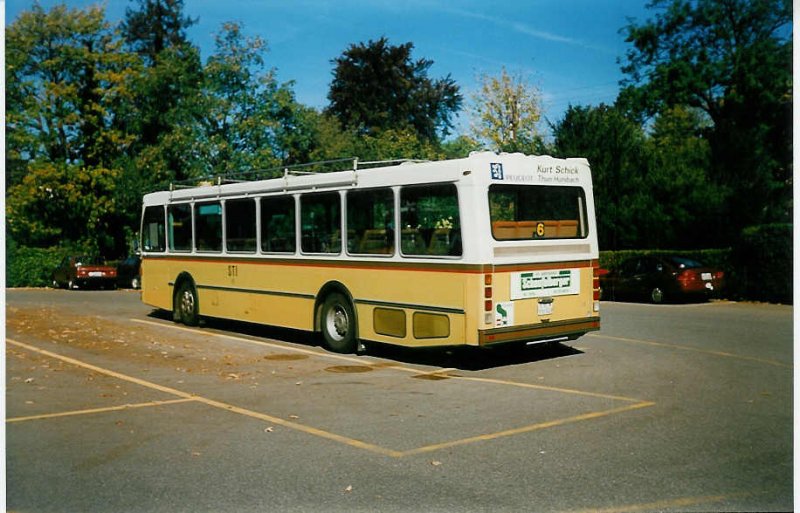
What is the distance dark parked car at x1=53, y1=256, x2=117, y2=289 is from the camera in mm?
33938

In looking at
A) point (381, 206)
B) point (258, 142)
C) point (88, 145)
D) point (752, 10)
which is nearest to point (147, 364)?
point (381, 206)

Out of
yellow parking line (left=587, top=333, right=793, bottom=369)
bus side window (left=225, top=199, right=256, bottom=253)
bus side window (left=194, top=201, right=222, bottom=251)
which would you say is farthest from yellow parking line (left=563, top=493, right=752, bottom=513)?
bus side window (left=194, top=201, right=222, bottom=251)

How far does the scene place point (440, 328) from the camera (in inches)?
423

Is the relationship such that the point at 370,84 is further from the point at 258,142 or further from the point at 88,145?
the point at 88,145

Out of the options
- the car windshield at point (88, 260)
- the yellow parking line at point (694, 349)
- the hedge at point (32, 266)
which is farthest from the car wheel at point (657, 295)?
the hedge at point (32, 266)

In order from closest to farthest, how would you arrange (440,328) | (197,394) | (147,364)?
(197,394), (440,328), (147,364)

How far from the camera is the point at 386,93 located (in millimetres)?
31422

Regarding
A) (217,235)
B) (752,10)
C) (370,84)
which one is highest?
(370,84)

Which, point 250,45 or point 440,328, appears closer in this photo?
point 440,328

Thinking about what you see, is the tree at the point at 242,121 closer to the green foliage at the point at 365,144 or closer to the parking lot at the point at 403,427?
the green foliage at the point at 365,144

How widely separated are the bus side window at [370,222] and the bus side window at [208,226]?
385cm

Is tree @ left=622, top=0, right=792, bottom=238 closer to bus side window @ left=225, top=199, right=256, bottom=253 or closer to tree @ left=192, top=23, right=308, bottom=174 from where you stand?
bus side window @ left=225, top=199, right=256, bottom=253

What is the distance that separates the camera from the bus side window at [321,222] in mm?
12445

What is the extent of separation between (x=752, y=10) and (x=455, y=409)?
7596 mm
